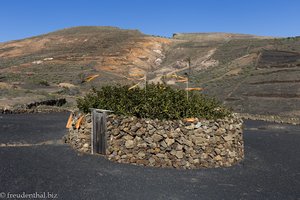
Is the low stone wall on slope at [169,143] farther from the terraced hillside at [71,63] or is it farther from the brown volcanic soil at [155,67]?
the terraced hillside at [71,63]

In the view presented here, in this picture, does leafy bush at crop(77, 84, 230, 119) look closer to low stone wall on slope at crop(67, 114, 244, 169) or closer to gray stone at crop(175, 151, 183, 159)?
low stone wall on slope at crop(67, 114, 244, 169)

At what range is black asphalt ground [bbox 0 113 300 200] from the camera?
31.3ft

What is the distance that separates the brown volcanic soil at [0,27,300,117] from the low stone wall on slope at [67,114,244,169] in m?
7.46

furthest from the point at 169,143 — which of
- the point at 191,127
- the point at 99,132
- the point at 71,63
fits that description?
the point at 71,63

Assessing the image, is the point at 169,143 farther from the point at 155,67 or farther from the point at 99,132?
the point at 155,67

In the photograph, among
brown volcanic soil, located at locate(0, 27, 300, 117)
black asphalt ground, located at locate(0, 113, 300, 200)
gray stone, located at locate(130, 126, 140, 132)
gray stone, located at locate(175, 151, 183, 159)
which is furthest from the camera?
brown volcanic soil, located at locate(0, 27, 300, 117)

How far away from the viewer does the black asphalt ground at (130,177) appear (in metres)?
9.55

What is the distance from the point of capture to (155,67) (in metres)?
70.6

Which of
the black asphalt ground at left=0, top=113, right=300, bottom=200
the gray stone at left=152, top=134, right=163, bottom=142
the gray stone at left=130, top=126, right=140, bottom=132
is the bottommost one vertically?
the black asphalt ground at left=0, top=113, right=300, bottom=200

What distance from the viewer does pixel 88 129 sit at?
14.7 meters

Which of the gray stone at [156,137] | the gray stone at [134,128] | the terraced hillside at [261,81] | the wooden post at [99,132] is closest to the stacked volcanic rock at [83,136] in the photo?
the wooden post at [99,132]

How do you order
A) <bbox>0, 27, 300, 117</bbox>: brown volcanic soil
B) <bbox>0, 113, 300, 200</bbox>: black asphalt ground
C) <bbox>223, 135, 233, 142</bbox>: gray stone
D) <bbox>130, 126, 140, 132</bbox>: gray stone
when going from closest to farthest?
<bbox>0, 113, 300, 200</bbox>: black asphalt ground, <bbox>130, 126, 140, 132</bbox>: gray stone, <bbox>223, 135, 233, 142</bbox>: gray stone, <bbox>0, 27, 300, 117</bbox>: brown volcanic soil

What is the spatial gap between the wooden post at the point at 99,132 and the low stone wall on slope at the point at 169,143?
271mm

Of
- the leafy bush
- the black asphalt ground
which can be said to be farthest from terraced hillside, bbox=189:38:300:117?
the leafy bush
